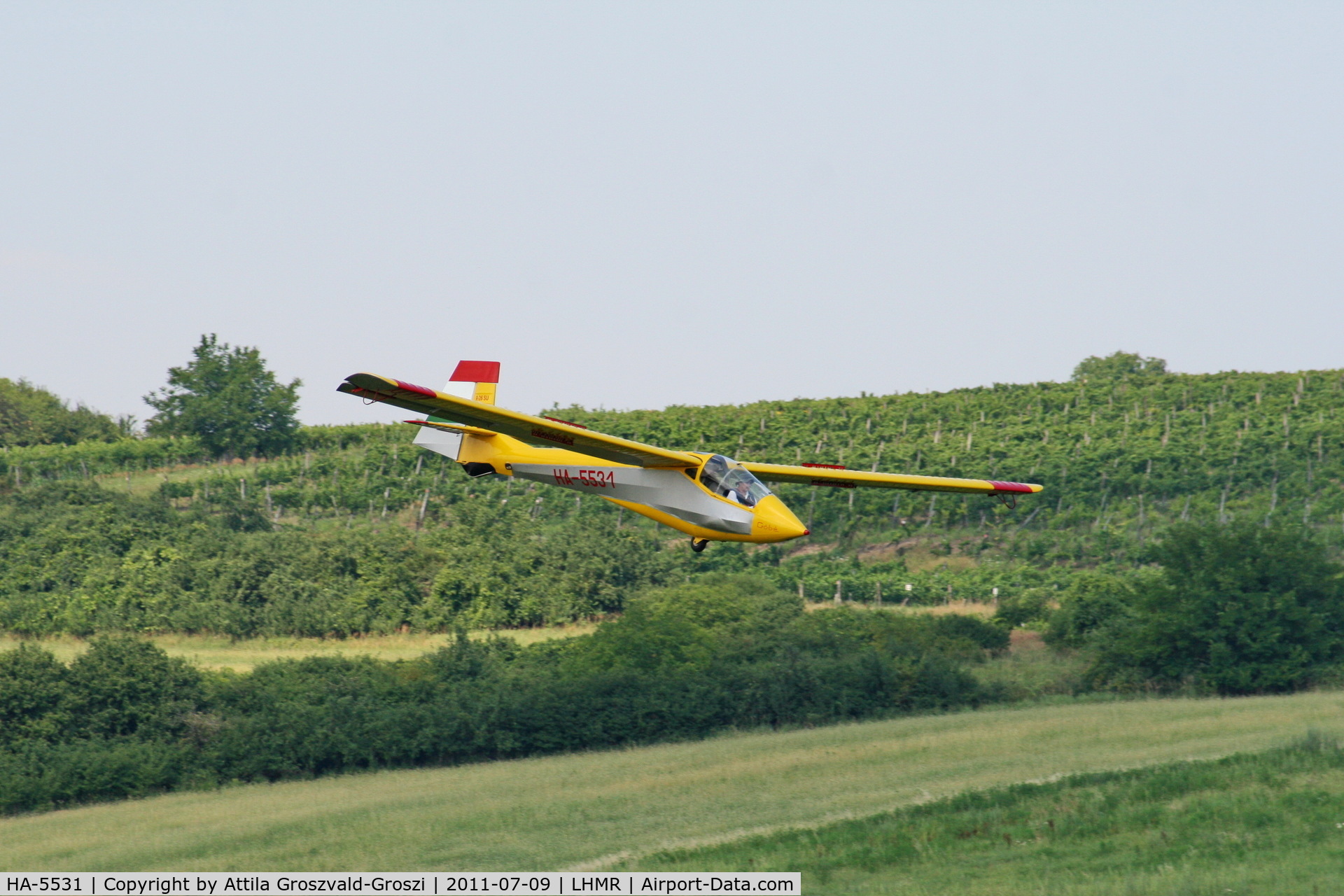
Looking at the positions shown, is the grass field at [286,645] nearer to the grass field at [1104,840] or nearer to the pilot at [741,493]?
the grass field at [1104,840]

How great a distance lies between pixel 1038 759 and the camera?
44125 mm

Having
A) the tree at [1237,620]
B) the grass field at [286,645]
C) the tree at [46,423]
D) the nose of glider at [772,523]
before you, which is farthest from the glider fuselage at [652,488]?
the tree at [46,423]

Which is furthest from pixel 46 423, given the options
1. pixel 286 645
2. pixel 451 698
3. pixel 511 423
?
pixel 511 423

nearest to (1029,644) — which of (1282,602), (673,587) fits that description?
(1282,602)

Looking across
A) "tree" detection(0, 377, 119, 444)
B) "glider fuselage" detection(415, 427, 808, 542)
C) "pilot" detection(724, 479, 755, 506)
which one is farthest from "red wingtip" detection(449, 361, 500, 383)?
"tree" detection(0, 377, 119, 444)

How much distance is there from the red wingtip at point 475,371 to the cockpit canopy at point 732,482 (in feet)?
23.1

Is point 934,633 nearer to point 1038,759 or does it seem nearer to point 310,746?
point 1038,759

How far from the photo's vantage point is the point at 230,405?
104938 millimetres

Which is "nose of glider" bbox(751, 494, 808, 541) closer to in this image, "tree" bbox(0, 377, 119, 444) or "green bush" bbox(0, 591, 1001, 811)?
"green bush" bbox(0, 591, 1001, 811)

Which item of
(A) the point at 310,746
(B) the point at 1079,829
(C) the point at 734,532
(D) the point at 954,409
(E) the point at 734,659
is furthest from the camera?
(D) the point at 954,409

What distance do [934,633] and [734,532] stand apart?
4259 centimetres

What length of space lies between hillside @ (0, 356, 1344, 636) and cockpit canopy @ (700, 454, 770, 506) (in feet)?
160
